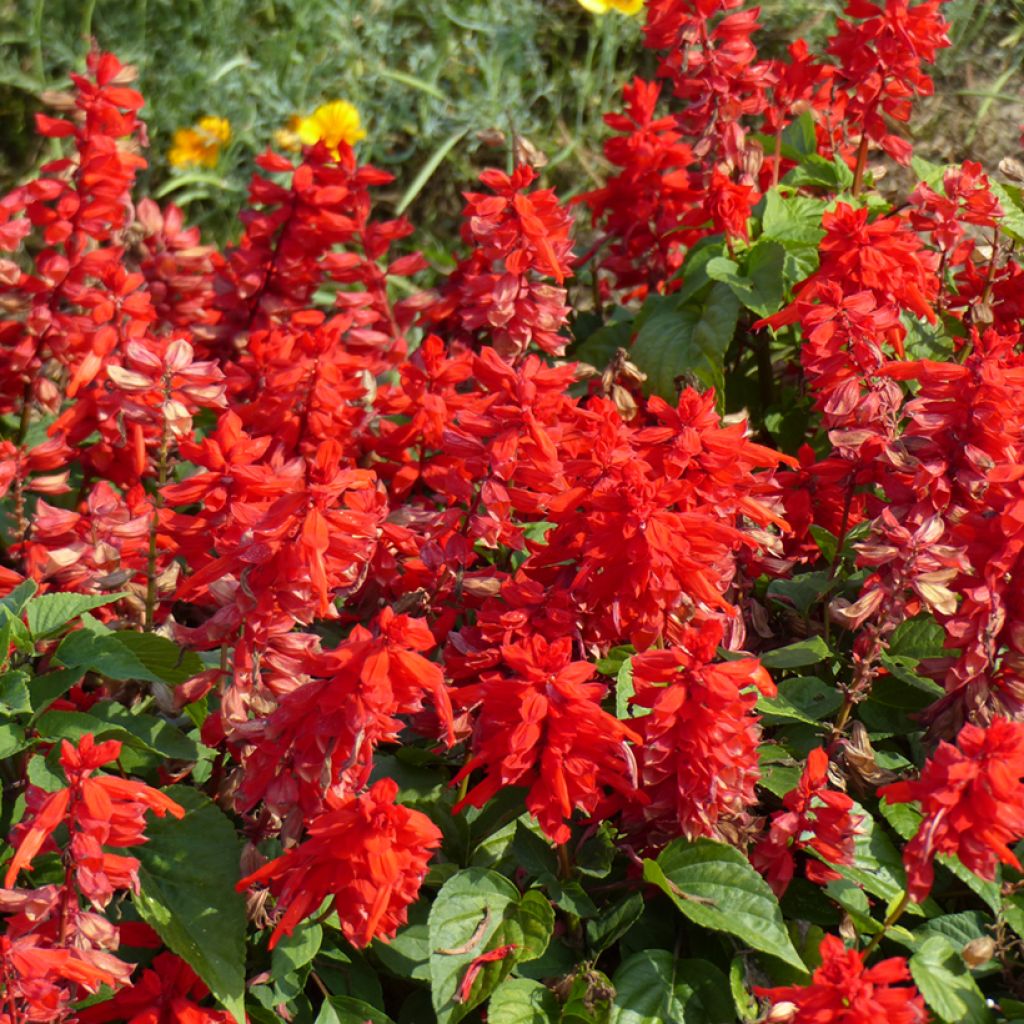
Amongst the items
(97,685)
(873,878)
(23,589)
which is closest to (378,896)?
(873,878)

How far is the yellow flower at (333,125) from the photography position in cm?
436

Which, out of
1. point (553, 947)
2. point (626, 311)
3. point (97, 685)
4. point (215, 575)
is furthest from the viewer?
Result: point (626, 311)

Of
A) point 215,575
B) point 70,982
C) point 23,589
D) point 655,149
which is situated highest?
point 655,149

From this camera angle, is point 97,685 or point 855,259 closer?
point 855,259

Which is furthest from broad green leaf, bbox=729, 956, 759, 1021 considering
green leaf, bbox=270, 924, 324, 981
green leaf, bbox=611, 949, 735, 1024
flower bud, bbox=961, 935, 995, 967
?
green leaf, bbox=270, 924, 324, 981

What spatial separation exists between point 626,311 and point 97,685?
1522 mm

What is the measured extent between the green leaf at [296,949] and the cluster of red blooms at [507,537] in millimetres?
38

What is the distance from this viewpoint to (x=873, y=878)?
1.68 m

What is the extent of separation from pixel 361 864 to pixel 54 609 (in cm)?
66

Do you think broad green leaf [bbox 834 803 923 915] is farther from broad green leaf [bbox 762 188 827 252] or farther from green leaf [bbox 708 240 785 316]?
broad green leaf [bbox 762 188 827 252]

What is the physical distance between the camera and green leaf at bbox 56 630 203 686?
178 cm

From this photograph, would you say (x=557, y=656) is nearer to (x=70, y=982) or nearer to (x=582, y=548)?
(x=582, y=548)

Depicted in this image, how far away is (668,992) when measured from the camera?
167 cm

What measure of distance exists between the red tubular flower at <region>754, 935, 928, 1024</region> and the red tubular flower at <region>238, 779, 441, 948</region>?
412mm
